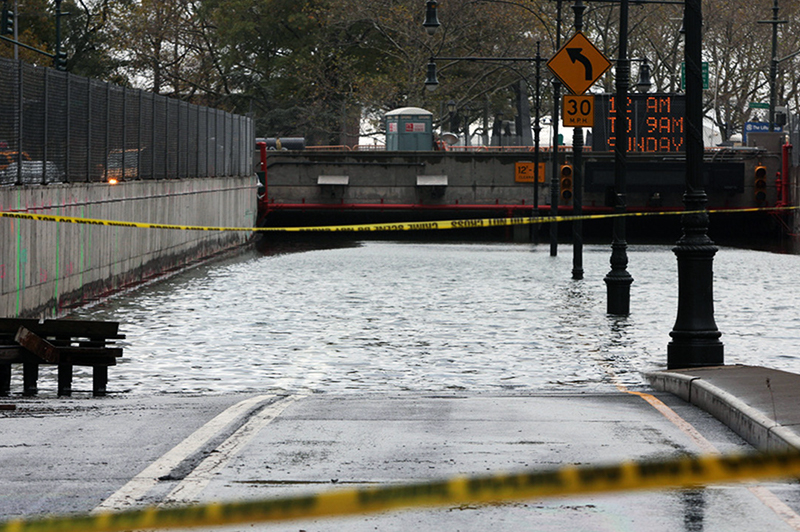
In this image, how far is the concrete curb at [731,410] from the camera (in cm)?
821


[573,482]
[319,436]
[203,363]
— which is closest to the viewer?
[573,482]

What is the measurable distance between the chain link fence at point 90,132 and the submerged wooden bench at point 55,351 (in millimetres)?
6848

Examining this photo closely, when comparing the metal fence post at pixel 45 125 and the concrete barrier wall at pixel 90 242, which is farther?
the metal fence post at pixel 45 125

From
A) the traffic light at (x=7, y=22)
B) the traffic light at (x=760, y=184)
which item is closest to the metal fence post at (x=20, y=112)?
the traffic light at (x=7, y=22)

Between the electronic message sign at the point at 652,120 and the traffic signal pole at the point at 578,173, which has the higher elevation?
the electronic message sign at the point at 652,120

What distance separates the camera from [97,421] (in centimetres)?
984

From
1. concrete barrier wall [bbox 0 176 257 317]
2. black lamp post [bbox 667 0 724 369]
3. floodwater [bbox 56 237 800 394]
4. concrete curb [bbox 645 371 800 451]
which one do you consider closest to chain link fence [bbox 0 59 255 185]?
concrete barrier wall [bbox 0 176 257 317]

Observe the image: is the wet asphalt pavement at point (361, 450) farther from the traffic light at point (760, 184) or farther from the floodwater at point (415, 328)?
the traffic light at point (760, 184)

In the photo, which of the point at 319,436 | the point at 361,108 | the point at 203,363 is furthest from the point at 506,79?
the point at 319,436

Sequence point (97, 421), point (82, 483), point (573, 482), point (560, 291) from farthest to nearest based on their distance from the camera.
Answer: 1. point (560, 291)
2. point (97, 421)
3. point (82, 483)
4. point (573, 482)

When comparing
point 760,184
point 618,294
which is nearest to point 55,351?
point 618,294

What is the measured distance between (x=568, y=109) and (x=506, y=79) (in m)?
55.0

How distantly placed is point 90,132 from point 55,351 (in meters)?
13.5

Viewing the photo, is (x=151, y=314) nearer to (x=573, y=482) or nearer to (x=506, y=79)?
(x=573, y=482)
